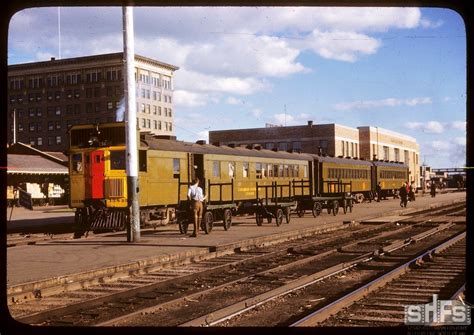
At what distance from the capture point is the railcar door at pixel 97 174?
60.4 ft

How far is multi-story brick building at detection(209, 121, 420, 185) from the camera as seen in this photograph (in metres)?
70.6

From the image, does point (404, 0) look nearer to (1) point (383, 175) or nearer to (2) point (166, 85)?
(1) point (383, 175)

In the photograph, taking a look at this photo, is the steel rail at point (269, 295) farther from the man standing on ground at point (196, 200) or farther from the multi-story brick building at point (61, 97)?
the multi-story brick building at point (61, 97)

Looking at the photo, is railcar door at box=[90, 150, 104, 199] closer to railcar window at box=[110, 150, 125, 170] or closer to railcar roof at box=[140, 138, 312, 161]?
railcar window at box=[110, 150, 125, 170]

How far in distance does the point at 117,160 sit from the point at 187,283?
974 cm

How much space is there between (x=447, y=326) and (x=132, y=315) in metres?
3.84

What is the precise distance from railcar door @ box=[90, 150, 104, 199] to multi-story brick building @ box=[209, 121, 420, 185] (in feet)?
164

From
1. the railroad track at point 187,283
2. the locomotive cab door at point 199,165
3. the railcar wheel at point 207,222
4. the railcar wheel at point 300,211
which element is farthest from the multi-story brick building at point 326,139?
the railroad track at point 187,283

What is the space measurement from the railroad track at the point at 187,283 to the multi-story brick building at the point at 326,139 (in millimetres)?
54018

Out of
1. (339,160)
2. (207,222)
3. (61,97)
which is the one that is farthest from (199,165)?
(61,97)

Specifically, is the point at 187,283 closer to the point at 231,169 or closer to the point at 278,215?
the point at 278,215

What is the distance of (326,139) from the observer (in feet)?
231

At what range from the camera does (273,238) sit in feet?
53.2

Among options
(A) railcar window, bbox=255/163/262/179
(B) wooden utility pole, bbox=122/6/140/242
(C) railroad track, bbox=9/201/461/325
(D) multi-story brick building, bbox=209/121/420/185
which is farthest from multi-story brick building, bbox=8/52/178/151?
(C) railroad track, bbox=9/201/461/325
